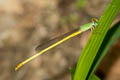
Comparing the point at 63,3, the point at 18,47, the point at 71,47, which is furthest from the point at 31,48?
the point at 63,3

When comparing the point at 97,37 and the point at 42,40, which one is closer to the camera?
the point at 97,37

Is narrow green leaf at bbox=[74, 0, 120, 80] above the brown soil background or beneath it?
above

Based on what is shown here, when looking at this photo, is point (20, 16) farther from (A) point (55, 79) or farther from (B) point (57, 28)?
(A) point (55, 79)

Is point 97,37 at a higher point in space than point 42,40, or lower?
higher

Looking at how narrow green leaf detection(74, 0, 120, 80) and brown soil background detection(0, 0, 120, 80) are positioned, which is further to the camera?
brown soil background detection(0, 0, 120, 80)
